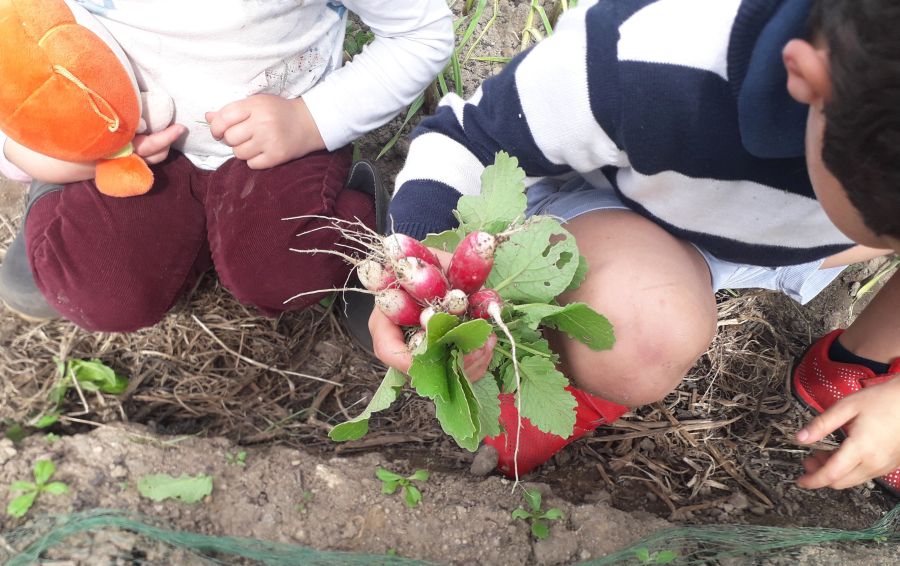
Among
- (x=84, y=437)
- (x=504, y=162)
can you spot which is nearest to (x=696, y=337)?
(x=504, y=162)

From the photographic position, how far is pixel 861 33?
1.67 ft

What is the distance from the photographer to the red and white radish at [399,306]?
0.79m

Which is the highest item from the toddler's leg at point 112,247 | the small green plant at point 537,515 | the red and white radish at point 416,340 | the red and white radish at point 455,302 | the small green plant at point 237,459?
the red and white radish at point 455,302

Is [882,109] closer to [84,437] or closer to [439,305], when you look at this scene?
[439,305]

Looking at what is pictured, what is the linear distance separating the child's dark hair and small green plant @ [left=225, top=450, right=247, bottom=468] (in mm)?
998

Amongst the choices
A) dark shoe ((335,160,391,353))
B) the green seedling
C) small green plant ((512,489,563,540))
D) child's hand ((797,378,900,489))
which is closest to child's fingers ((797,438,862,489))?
child's hand ((797,378,900,489))

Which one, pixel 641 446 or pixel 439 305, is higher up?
pixel 439 305

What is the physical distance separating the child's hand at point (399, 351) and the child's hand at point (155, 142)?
56 cm

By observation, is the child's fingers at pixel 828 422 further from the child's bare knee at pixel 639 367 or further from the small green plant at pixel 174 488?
the small green plant at pixel 174 488

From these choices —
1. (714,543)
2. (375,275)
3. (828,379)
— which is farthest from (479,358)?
(828,379)

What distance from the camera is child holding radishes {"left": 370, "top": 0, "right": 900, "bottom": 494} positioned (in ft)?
1.98

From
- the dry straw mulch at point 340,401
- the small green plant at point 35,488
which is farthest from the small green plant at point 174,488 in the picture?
the dry straw mulch at point 340,401

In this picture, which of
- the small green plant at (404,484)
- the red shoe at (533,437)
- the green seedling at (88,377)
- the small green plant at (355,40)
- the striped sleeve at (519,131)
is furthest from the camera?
the small green plant at (355,40)

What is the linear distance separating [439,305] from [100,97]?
0.63m
